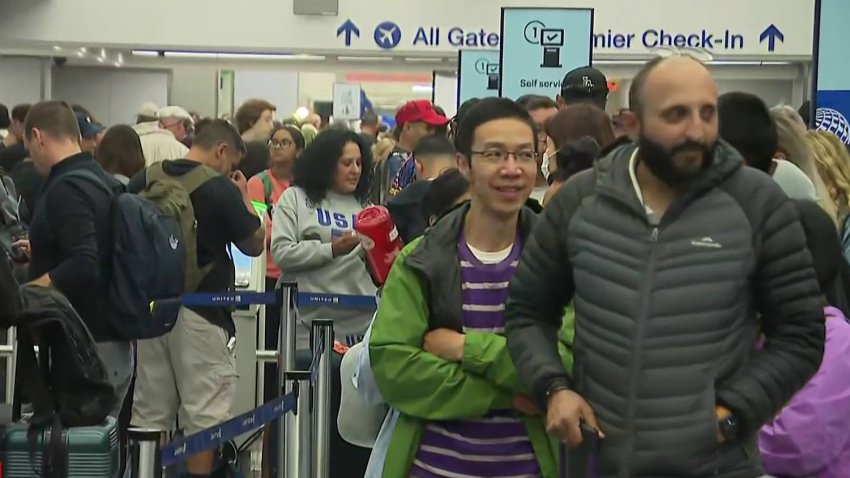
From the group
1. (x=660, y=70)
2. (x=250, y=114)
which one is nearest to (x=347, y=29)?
(x=250, y=114)

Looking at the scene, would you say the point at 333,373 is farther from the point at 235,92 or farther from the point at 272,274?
the point at 235,92

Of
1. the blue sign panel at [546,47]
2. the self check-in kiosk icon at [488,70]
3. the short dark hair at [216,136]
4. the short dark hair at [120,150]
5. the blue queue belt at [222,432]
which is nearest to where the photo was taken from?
the blue queue belt at [222,432]

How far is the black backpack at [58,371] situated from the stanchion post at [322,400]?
993mm

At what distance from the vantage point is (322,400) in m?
4.93

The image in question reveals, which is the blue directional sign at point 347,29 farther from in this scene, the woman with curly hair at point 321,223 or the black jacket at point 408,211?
the black jacket at point 408,211

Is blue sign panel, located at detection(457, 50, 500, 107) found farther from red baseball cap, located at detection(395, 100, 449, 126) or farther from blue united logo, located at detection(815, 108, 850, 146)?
blue united logo, located at detection(815, 108, 850, 146)

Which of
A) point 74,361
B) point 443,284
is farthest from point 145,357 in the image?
point 443,284

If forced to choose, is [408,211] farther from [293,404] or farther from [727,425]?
[727,425]

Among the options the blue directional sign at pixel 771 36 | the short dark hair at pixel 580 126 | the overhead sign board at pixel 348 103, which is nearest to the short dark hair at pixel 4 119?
the short dark hair at pixel 580 126

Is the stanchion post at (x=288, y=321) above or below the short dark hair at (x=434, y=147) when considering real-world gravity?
below

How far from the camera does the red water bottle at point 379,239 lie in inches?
197

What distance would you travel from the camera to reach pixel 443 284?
2990 mm

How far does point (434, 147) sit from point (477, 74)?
4932mm

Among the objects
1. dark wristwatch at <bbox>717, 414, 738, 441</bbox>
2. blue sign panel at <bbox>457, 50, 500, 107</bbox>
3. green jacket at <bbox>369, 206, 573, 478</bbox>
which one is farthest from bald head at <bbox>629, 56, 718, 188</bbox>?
blue sign panel at <bbox>457, 50, 500, 107</bbox>
